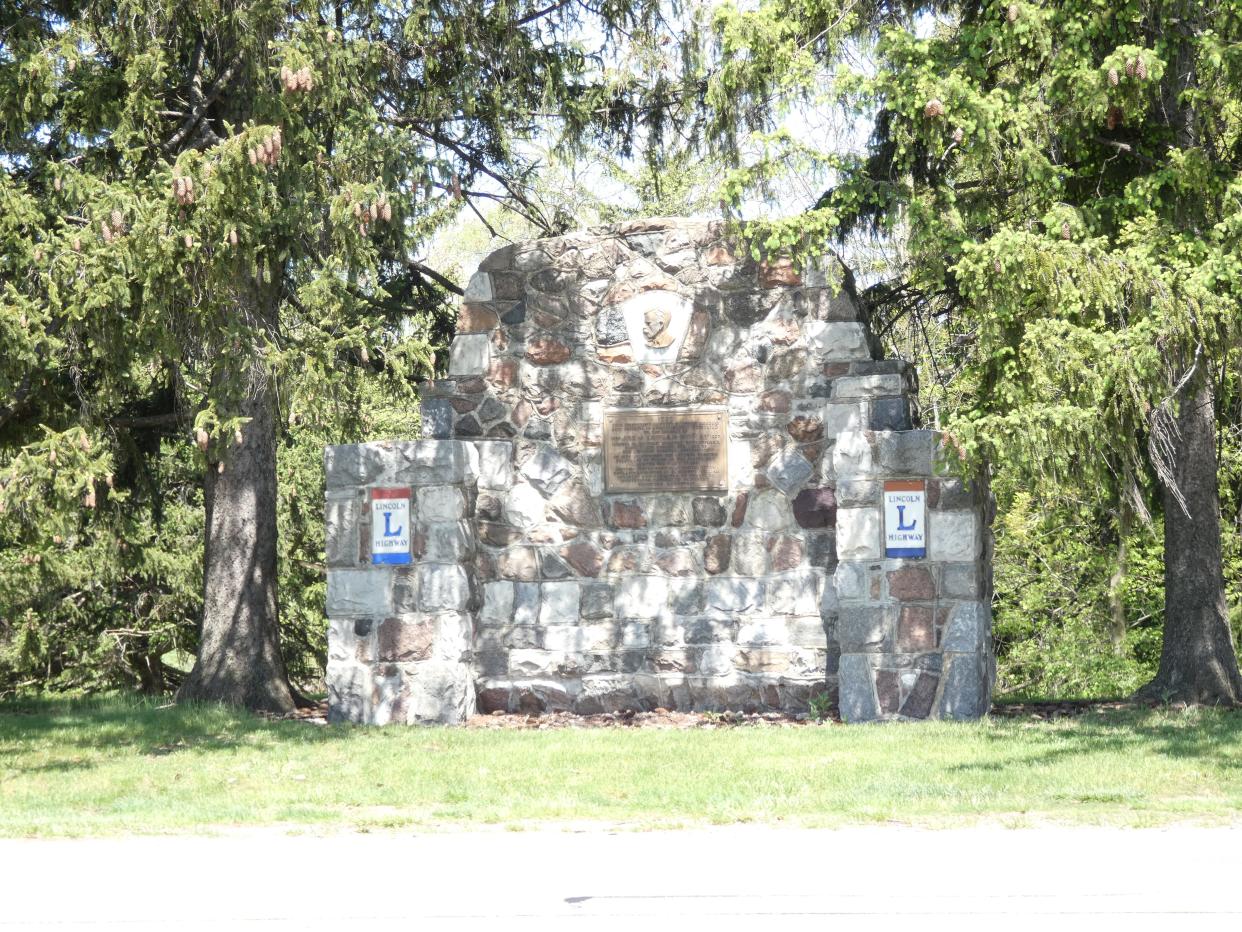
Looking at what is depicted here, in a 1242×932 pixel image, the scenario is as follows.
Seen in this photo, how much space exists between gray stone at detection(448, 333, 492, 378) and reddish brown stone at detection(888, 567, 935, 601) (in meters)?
3.51

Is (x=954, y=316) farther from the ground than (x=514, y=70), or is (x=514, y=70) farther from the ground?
(x=514, y=70)

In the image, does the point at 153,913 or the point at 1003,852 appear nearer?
the point at 153,913

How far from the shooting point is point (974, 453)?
400 inches

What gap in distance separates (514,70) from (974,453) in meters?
5.43

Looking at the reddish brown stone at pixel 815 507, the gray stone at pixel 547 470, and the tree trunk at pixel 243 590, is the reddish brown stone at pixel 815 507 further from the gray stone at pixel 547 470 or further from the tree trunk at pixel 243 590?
the tree trunk at pixel 243 590

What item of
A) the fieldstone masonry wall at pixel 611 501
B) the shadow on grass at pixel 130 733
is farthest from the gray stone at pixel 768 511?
the shadow on grass at pixel 130 733

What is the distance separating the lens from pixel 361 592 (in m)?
11.7

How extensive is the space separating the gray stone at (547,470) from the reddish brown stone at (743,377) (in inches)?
53.6

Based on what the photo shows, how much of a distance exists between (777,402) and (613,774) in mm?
3955

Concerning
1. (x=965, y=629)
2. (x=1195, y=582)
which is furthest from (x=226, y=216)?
(x=1195, y=582)

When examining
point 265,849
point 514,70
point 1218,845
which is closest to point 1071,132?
point 514,70

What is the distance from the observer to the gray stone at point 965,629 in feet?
35.2

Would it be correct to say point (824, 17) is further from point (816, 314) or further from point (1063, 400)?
point (1063, 400)

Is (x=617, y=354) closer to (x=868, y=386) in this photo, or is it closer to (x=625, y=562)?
(x=625, y=562)
